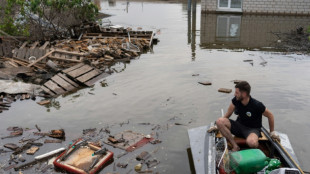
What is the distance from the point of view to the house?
91.4 feet

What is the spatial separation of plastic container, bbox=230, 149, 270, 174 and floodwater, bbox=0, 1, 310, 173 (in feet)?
5.28

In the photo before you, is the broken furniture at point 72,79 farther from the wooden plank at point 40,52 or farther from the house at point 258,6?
the house at point 258,6

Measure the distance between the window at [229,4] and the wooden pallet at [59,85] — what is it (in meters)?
23.5

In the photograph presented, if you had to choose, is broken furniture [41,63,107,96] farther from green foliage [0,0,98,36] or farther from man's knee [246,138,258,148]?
man's knee [246,138,258,148]

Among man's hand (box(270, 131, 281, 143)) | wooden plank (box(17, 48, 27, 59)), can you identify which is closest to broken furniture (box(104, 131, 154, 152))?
man's hand (box(270, 131, 281, 143))

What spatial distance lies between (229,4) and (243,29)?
8213 millimetres

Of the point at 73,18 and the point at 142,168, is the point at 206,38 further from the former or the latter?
the point at 142,168

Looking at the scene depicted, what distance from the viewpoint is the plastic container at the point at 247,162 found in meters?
5.01

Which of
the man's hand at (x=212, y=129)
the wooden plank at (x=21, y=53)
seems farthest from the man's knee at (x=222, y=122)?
the wooden plank at (x=21, y=53)

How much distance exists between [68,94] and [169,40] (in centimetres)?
1068

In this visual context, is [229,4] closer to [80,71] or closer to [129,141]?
[80,71]

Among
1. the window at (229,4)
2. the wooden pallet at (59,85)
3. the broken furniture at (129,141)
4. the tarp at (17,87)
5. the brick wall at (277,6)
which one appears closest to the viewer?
the broken furniture at (129,141)

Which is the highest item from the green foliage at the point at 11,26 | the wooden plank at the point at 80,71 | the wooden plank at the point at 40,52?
the green foliage at the point at 11,26

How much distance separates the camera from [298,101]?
9.80 m
